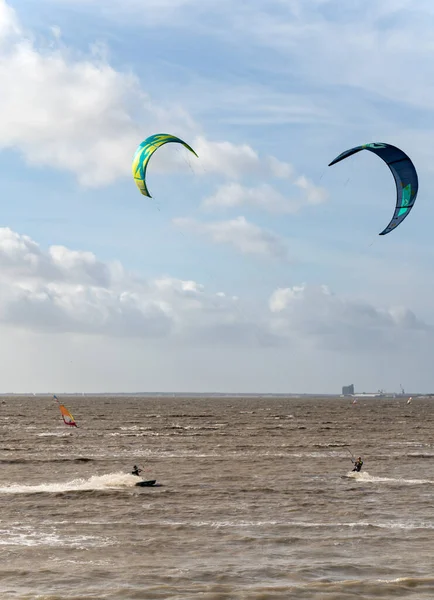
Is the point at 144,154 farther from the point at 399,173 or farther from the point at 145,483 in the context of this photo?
the point at 145,483

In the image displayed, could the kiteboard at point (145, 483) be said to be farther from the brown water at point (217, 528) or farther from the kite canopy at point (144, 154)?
the kite canopy at point (144, 154)

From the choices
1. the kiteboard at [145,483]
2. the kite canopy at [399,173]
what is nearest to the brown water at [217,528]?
the kiteboard at [145,483]

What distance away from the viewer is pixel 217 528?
27016 mm

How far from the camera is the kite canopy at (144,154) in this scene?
34906mm

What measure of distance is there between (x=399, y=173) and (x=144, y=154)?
1154 centimetres

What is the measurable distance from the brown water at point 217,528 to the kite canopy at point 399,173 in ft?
40.2

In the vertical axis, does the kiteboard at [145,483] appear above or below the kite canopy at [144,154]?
below

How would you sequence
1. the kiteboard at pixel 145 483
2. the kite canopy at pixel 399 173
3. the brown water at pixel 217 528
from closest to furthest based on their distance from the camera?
the brown water at pixel 217 528 → the kite canopy at pixel 399 173 → the kiteboard at pixel 145 483

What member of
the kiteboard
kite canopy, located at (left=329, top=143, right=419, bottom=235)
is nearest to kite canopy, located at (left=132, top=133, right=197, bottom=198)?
kite canopy, located at (left=329, top=143, right=419, bottom=235)

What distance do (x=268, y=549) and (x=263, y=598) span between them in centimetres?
491

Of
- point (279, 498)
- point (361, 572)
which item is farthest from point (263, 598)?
point (279, 498)

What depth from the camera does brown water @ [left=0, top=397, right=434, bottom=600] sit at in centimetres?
2022

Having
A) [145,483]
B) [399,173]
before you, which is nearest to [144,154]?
[399,173]

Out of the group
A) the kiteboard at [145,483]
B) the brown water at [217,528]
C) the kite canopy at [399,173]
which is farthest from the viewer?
the kiteboard at [145,483]
